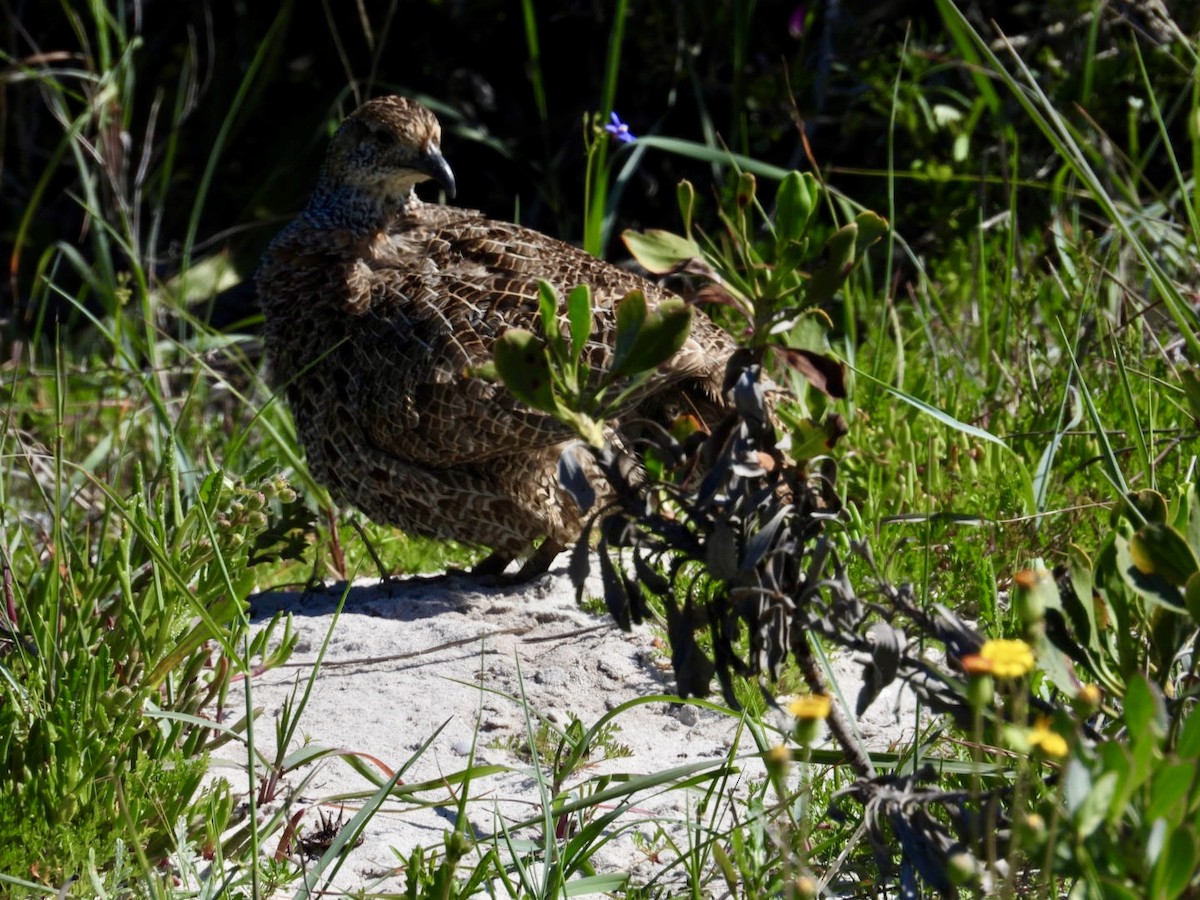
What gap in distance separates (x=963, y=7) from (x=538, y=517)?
3.41m

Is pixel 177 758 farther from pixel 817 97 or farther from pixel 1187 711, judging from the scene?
pixel 817 97

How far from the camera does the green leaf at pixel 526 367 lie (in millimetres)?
1964

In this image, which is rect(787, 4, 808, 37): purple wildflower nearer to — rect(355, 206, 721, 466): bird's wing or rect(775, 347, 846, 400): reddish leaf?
rect(355, 206, 721, 466): bird's wing

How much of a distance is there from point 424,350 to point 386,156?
82cm

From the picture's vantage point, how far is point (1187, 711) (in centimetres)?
219

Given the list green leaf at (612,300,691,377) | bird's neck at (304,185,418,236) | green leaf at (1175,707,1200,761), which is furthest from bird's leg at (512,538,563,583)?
green leaf at (1175,707,1200,761)

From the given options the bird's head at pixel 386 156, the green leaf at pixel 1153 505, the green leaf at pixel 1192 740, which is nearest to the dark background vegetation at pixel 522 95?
the bird's head at pixel 386 156

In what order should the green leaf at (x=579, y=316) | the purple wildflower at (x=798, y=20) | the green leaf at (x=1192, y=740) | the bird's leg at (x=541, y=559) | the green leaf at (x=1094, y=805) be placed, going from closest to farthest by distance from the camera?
the green leaf at (x=1094, y=805) < the green leaf at (x=1192, y=740) < the green leaf at (x=579, y=316) < the bird's leg at (x=541, y=559) < the purple wildflower at (x=798, y=20)

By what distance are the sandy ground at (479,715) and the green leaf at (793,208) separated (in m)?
0.93

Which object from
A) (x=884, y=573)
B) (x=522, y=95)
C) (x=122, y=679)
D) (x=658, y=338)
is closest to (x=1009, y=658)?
(x=658, y=338)

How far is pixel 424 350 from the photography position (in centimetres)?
400

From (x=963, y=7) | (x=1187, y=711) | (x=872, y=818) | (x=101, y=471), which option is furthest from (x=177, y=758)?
(x=963, y=7)

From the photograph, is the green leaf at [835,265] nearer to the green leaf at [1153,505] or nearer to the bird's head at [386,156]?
the green leaf at [1153,505]

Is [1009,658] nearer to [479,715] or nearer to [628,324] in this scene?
[628,324]
